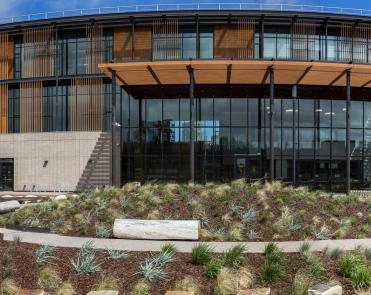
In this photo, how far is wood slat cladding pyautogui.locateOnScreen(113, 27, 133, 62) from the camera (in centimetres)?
3163

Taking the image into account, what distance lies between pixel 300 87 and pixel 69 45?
1701 cm

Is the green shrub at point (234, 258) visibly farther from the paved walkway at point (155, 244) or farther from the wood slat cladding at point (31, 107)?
the wood slat cladding at point (31, 107)

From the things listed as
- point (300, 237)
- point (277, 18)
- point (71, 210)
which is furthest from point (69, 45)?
point (300, 237)

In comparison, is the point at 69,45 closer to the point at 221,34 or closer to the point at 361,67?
the point at 221,34

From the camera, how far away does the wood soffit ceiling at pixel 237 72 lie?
24.4m

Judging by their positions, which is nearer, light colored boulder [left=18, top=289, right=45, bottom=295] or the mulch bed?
light colored boulder [left=18, top=289, right=45, bottom=295]

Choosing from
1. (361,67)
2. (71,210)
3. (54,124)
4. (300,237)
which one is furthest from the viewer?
(54,124)

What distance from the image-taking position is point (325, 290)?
6.77 metres

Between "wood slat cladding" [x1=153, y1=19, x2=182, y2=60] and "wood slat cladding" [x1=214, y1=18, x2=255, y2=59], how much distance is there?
8.84ft

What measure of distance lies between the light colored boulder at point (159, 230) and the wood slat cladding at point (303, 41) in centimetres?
2289

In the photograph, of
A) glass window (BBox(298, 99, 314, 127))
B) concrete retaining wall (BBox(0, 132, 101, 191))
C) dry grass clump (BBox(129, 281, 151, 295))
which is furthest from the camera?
concrete retaining wall (BBox(0, 132, 101, 191))

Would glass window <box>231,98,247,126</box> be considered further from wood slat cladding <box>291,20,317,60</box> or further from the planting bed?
the planting bed

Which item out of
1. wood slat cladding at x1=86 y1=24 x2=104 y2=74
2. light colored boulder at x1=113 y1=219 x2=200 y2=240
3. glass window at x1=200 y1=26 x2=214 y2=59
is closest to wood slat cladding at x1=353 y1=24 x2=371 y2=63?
glass window at x1=200 y1=26 x2=214 y2=59

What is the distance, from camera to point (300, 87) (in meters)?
31.1
